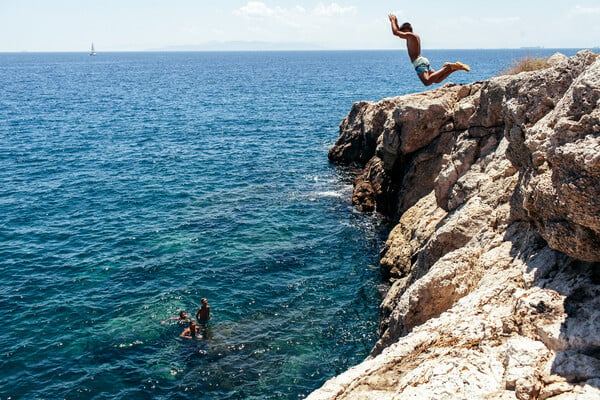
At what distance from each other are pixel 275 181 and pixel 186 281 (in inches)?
744

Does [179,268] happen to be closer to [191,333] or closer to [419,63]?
[191,333]

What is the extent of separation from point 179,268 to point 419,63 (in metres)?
17.9

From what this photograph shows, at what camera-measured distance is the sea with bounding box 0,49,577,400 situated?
1991 centimetres

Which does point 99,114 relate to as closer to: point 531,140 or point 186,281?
point 186,281

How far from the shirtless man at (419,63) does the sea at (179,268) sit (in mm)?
11596

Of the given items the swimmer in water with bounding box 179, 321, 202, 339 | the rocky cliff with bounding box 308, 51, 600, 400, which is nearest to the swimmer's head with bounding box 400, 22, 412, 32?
the rocky cliff with bounding box 308, 51, 600, 400

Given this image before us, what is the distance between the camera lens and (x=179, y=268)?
28219 mm

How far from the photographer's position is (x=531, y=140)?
Answer: 37.7 ft

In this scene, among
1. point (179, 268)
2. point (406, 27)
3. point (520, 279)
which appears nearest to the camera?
point (520, 279)

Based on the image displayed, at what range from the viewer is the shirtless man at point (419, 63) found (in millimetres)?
18141

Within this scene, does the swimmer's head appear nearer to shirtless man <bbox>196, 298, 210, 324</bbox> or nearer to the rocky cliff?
the rocky cliff

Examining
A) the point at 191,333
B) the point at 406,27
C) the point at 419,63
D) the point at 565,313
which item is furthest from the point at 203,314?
the point at 565,313

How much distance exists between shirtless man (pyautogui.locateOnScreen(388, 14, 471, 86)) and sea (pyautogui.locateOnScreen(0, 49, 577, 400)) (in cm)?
1160

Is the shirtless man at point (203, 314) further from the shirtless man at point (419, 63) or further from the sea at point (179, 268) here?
the shirtless man at point (419, 63)
